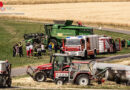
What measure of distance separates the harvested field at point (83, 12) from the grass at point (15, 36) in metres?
10.1

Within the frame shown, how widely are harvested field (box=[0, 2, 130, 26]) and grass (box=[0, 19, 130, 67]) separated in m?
10.1

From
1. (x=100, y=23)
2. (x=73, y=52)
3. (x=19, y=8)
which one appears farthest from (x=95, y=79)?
(x=19, y=8)

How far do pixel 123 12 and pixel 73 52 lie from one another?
161ft

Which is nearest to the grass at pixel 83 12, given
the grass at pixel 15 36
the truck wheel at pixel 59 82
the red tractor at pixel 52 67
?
the grass at pixel 15 36

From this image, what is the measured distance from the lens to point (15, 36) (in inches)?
2371

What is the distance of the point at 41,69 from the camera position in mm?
28406

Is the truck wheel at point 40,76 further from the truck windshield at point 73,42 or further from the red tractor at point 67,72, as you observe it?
the truck windshield at point 73,42

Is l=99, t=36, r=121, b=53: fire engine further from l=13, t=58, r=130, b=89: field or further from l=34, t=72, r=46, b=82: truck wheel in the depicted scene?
l=34, t=72, r=46, b=82: truck wheel

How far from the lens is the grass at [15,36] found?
40.6 metres

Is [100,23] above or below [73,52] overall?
above

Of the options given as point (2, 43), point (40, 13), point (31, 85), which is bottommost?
point (31, 85)

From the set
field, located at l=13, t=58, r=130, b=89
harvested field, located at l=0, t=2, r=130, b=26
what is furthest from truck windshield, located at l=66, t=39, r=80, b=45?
harvested field, located at l=0, t=2, r=130, b=26

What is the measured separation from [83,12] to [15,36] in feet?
105

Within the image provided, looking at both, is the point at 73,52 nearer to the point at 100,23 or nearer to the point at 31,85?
the point at 31,85
